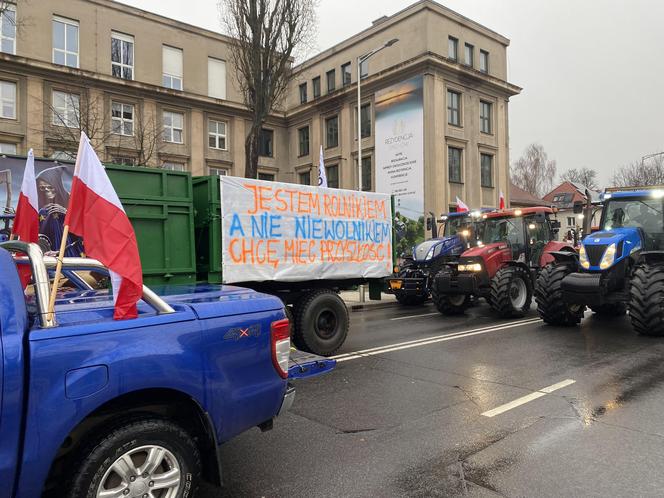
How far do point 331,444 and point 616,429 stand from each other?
8.43 feet

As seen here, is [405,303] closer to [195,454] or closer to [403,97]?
[195,454]

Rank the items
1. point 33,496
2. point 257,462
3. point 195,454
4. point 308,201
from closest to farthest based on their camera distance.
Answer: point 33,496 < point 195,454 < point 257,462 < point 308,201

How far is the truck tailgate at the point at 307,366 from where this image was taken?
4.16 metres

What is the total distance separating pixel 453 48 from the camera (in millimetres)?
30219

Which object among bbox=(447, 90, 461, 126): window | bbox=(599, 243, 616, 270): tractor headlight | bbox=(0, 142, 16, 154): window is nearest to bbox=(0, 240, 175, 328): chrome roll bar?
bbox=(599, 243, 616, 270): tractor headlight

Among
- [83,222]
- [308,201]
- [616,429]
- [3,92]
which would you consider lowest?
[616,429]

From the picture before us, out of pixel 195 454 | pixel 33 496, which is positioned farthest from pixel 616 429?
pixel 33 496

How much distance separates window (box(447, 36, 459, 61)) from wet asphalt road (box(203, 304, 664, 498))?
2631 cm

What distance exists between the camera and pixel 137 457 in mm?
2488

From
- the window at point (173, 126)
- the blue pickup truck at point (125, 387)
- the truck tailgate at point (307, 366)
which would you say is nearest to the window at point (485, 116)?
the window at point (173, 126)

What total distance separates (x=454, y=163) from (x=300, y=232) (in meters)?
24.2

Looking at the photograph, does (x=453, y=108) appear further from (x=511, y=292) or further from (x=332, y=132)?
(x=511, y=292)

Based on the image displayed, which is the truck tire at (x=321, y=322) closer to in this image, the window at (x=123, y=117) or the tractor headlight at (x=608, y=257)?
the tractor headlight at (x=608, y=257)

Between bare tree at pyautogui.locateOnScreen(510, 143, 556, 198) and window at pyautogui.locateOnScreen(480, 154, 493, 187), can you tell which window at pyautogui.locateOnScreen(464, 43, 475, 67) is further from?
bare tree at pyautogui.locateOnScreen(510, 143, 556, 198)
